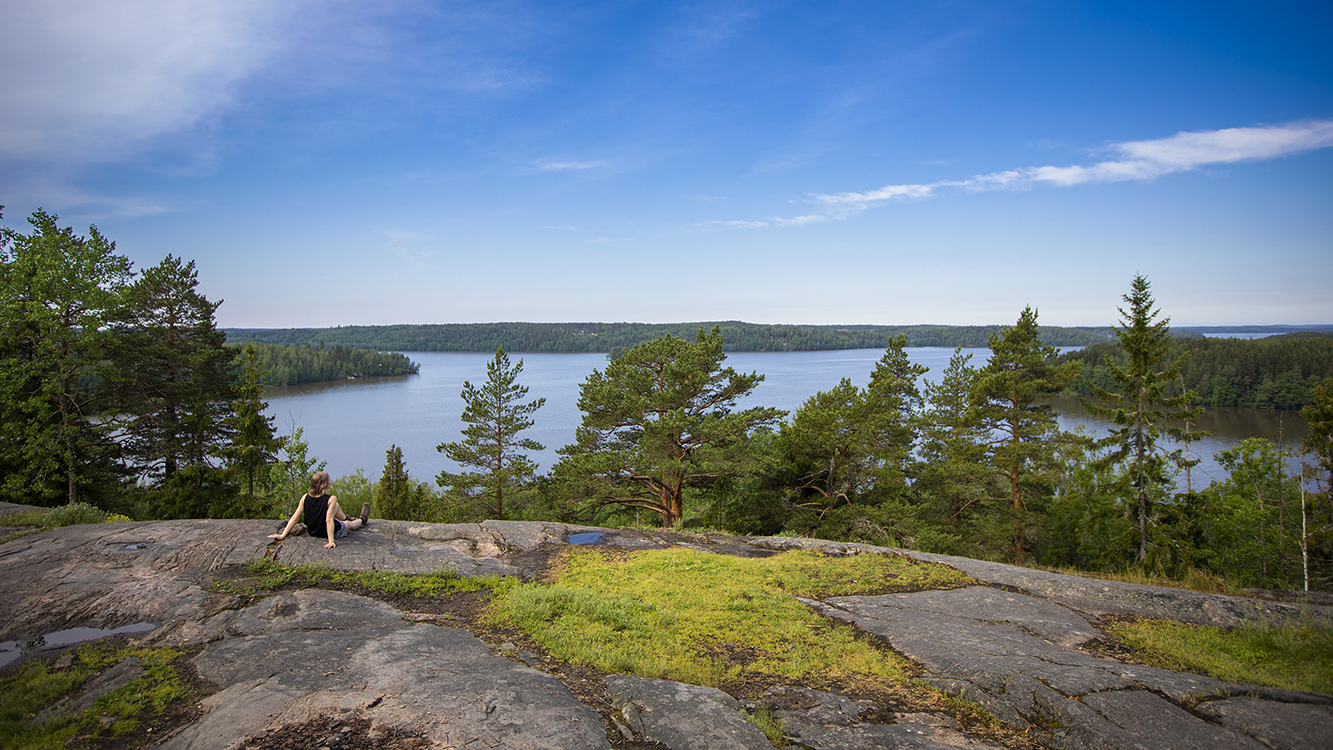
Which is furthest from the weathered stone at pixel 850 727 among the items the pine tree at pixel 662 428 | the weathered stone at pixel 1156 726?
the pine tree at pixel 662 428

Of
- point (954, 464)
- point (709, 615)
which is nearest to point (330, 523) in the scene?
point (709, 615)

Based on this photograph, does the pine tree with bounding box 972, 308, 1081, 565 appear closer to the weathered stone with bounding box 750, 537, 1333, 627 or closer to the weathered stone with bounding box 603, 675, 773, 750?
the weathered stone with bounding box 750, 537, 1333, 627

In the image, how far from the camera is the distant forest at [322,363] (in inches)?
3374

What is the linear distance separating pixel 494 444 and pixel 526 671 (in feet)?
66.1

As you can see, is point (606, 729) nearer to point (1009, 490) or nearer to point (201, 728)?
point (201, 728)

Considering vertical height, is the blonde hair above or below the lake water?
above

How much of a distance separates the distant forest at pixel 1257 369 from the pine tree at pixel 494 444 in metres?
52.2

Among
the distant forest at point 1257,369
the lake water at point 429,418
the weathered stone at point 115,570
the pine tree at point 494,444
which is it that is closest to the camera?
the weathered stone at point 115,570

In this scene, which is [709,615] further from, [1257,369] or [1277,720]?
[1257,369]

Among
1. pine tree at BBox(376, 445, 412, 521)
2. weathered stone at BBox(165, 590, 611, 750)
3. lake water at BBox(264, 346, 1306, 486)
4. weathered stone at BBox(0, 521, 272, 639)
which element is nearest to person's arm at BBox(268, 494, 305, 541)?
weathered stone at BBox(0, 521, 272, 639)

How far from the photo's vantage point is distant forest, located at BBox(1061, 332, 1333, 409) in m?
54.0

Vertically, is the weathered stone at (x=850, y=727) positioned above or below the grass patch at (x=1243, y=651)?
above

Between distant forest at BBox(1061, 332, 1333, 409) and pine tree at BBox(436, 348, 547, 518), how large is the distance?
52214mm

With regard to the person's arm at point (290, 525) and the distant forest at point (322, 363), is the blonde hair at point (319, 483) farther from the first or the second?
the distant forest at point (322, 363)
